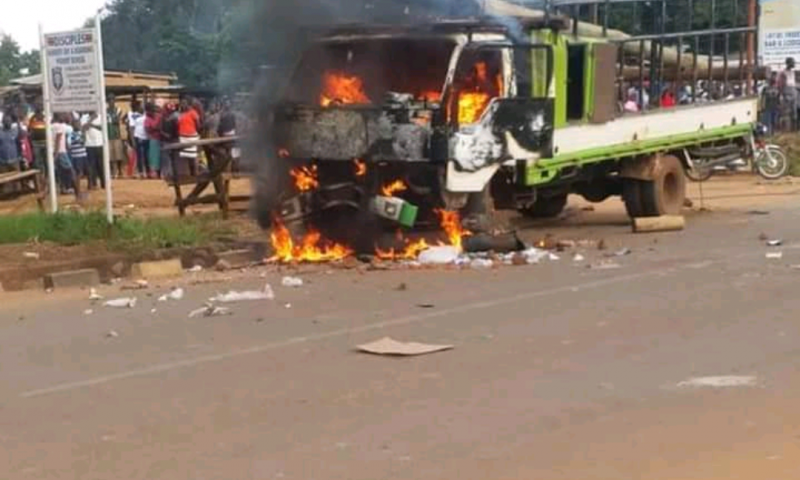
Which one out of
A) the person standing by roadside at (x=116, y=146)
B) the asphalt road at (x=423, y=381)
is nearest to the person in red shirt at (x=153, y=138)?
the person standing by roadside at (x=116, y=146)

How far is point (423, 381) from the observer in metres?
7.27

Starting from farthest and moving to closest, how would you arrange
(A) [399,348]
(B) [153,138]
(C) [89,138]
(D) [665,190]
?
(B) [153,138] < (C) [89,138] < (D) [665,190] < (A) [399,348]

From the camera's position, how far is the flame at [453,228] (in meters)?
12.8

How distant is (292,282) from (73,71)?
13.5ft

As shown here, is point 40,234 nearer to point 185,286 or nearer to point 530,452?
point 185,286

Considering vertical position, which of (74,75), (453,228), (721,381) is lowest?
(453,228)

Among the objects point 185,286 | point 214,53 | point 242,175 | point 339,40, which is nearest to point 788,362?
point 185,286

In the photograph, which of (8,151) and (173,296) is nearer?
(173,296)

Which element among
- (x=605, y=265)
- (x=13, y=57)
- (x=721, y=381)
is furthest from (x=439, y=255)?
(x=13, y=57)

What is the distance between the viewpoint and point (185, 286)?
11.6 meters

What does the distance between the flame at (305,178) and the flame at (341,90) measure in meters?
0.67

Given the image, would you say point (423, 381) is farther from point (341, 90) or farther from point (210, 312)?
point (341, 90)

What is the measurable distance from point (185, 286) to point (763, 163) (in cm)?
1421

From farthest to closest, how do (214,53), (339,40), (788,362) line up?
(214,53) < (339,40) < (788,362)
